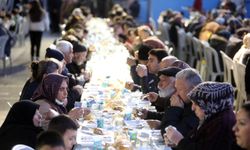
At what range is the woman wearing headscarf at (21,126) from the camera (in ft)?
18.5

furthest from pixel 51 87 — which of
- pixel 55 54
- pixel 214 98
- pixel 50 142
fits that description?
pixel 55 54

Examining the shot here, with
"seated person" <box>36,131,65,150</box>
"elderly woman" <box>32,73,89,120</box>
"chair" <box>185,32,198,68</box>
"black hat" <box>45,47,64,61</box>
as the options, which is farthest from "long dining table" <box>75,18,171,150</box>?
"chair" <box>185,32,198,68</box>

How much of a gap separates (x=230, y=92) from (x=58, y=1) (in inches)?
1020

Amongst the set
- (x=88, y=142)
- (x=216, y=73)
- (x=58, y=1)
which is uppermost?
(x=88, y=142)

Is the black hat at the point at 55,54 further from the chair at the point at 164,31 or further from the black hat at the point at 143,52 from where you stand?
the chair at the point at 164,31

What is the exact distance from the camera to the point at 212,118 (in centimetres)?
552

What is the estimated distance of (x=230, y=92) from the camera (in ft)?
18.3

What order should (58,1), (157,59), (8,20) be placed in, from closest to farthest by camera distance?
(157,59) < (8,20) < (58,1)

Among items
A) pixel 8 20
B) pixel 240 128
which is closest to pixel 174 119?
pixel 240 128

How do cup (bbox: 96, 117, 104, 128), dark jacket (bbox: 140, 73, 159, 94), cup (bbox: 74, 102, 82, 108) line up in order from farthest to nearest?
1. dark jacket (bbox: 140, 73, 159, 94)
2. cup (bbox: 74, 102, 82, 108)
3. cup (bbox: 96, 117, 104, 128)

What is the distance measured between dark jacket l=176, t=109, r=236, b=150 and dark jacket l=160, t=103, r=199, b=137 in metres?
0.81

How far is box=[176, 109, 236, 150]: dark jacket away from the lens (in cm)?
541

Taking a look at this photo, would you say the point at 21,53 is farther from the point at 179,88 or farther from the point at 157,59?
the point at 179,88

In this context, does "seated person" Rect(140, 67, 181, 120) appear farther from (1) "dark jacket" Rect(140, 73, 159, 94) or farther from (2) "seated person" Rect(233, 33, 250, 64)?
(2) "seated person" Rect(233, 33, 250, 64)
